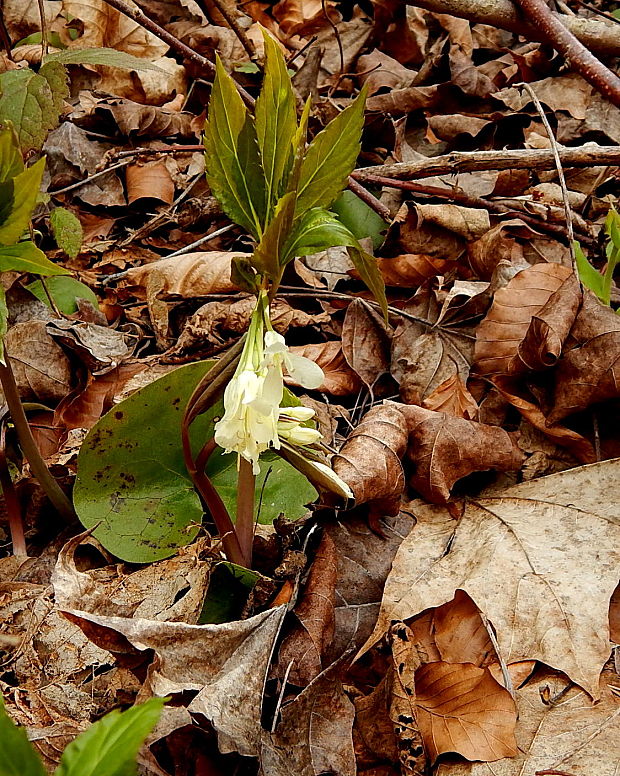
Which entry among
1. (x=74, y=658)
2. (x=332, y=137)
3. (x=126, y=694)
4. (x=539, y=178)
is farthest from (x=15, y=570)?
(x=539, y=178)

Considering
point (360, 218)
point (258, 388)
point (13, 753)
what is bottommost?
point (360, 218)

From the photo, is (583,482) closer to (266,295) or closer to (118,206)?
(266,295)

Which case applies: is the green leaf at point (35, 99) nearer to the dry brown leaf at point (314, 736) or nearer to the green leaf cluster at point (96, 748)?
the dry brown leaf at point (314, 736)

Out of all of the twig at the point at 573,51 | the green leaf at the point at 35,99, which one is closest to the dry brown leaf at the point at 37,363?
the green leaf at the point at 35,99

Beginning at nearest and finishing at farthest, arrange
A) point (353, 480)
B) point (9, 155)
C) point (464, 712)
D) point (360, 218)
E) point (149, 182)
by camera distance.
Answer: point (9, 155) → point (464, 712) → point (353, 480) → point (360, 218) → point (149, 182)

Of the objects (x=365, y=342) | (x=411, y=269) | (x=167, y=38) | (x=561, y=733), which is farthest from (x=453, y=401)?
(x=167, y=38)

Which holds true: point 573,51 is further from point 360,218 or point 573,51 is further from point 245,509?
point 245,509
